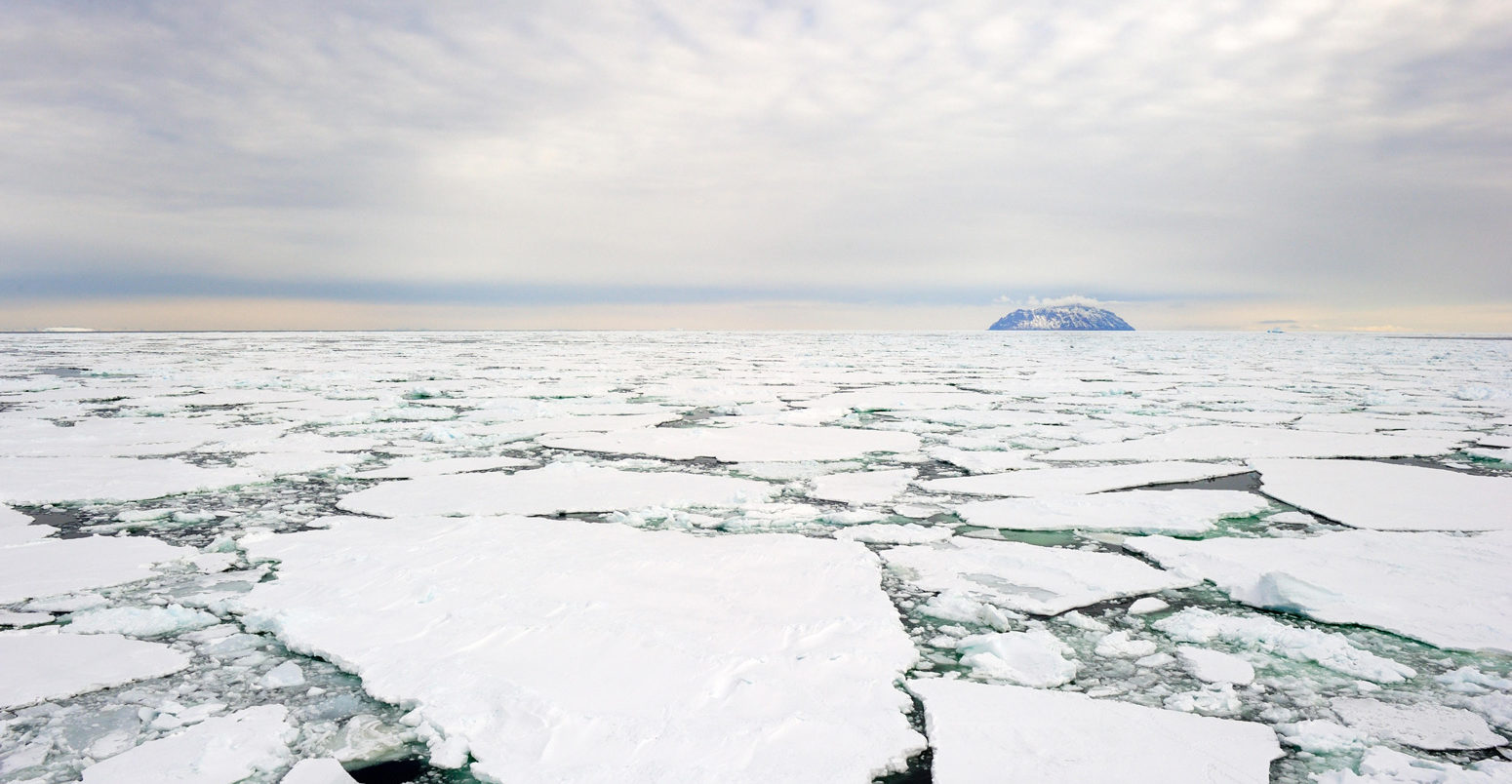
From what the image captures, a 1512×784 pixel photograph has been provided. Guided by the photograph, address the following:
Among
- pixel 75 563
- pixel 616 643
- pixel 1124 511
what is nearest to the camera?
pixel 616 643

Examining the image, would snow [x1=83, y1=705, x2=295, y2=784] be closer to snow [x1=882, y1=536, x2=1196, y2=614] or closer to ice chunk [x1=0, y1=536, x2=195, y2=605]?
ice chunk [x1=0, y1=536, x2=195, y2=605]

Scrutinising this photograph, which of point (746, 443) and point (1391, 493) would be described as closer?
point (1391, 493)

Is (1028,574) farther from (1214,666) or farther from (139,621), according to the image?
(139,621)

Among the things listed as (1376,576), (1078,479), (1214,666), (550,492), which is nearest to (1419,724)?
(1214,666)

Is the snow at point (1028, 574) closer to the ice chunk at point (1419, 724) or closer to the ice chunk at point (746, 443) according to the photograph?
the ice chunk at point (1419, 724)

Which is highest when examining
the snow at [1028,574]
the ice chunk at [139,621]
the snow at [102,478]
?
the snow at [1028,574]

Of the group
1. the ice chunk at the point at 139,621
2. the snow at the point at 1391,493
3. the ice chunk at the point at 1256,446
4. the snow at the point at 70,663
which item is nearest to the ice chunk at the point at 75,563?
the ice chunk at the point at 139,621
